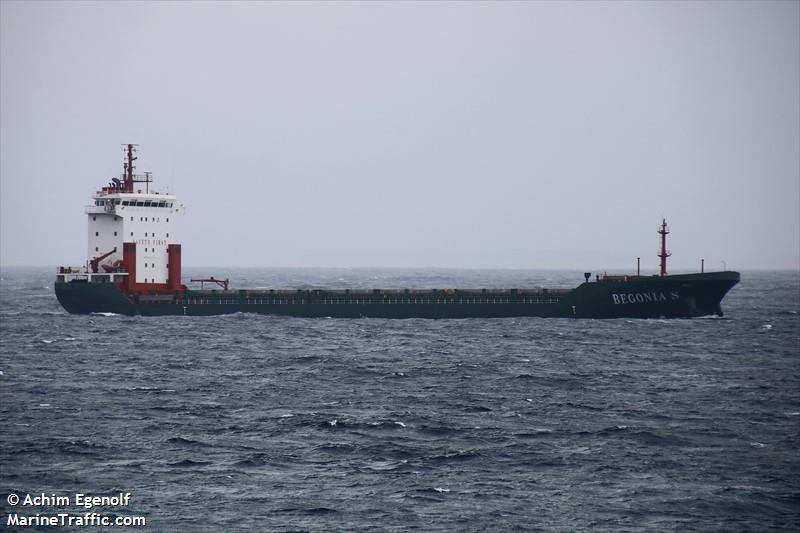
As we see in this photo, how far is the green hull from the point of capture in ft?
247

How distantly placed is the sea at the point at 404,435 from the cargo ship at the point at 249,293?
14218 millimetres

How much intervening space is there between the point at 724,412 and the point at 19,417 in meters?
27.8

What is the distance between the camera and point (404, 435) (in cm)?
3384

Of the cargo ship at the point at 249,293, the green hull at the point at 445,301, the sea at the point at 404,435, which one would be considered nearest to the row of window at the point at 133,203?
the cargo ship at the point at 249,293

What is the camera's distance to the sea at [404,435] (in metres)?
A: 25.6

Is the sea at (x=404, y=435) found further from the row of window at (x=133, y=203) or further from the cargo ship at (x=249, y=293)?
the row of window at (x=133, y=203)

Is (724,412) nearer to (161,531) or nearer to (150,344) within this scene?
(161,531)

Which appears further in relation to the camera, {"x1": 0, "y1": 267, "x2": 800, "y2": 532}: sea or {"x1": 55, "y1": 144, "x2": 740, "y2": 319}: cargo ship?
{"x1": 55, "y1": 144, "x2": 740, "y2": 319}: cargo ship

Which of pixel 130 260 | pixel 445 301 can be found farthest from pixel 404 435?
pixel 130 260

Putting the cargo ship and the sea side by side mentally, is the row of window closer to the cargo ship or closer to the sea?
the cargo ship

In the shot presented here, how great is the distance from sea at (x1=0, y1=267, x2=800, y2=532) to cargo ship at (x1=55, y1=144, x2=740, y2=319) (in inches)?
560

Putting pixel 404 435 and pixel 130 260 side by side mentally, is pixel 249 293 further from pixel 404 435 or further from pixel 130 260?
pixel 404 435

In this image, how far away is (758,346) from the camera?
2453 inches

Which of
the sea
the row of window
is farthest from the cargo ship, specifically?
the sea
